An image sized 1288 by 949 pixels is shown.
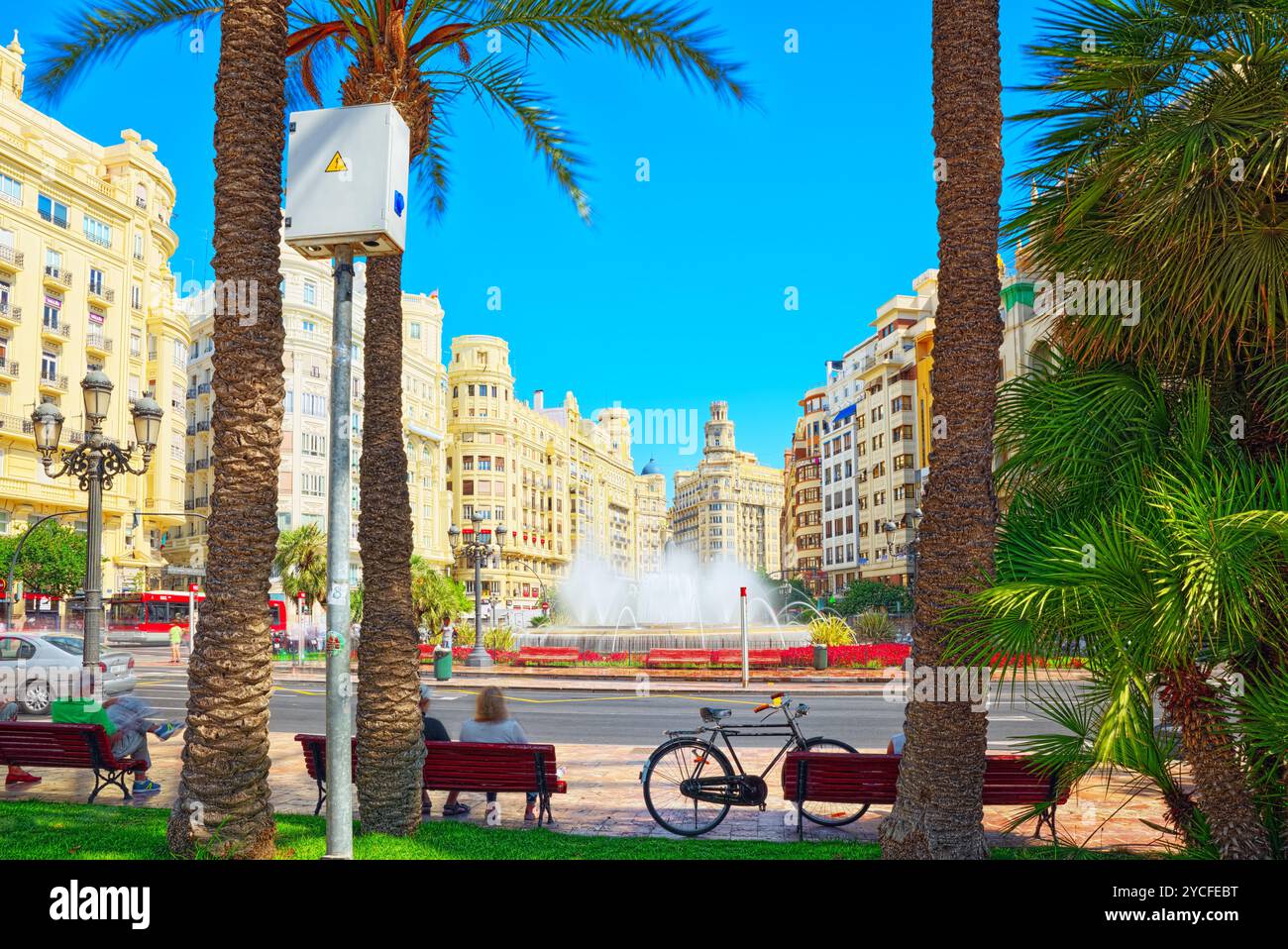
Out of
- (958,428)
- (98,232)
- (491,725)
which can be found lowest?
(491,725)

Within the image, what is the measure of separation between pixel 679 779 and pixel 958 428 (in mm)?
4424

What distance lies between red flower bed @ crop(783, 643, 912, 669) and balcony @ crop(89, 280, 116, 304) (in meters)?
50.3

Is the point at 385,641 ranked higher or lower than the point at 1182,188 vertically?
lower

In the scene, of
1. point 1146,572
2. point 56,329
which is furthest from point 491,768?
point 56,329

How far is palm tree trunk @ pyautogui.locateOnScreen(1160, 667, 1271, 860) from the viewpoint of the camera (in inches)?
219

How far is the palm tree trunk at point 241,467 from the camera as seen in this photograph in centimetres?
615

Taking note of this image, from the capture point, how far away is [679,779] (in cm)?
900

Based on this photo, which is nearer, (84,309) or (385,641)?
(385,641)

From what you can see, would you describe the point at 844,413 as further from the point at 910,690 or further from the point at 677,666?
the point at 910,690

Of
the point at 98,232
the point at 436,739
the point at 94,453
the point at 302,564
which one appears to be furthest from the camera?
the point at 98,232

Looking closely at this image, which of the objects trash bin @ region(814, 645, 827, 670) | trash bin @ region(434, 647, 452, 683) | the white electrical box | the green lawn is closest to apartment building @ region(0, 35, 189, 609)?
trash bin @ region(434, 647, 452, 683)

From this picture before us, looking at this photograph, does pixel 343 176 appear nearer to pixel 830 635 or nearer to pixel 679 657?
pixel 679 657

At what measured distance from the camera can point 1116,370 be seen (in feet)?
20.2
